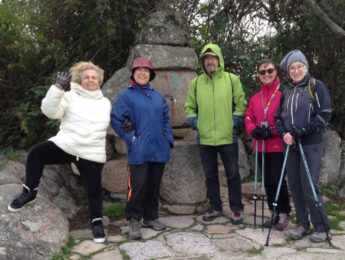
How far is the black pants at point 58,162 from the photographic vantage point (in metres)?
3.85

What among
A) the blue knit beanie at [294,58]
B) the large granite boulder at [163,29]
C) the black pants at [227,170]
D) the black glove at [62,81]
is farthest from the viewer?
the large granite boulder at [163,29]

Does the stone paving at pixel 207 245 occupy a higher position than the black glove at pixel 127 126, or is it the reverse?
the black glove at pixel 127 126

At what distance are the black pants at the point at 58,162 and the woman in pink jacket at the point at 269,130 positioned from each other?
1849mm

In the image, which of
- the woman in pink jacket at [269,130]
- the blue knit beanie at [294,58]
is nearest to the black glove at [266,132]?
the woman in pink jacket at [269,130]

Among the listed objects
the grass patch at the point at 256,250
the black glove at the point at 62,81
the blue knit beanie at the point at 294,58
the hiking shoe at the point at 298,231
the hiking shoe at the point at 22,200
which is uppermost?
the blue knit beanie at the point at 294,58

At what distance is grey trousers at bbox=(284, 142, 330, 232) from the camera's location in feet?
12.9

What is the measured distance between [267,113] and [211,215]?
147 centimetres

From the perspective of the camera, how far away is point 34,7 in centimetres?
609

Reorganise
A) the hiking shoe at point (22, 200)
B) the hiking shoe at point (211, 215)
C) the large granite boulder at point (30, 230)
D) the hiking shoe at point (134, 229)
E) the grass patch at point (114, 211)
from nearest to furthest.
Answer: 1. the large granite boulder at point (30, 230)
2. the hiking shoe at point (22, 200)
3. the hiking shoe at point (134, 229)
4. the hiking shoe at point (211, 215)
5. the grass patch at point (114, 211)

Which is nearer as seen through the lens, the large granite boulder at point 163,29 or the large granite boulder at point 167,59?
Answer: the large granite boulder at point 167,59

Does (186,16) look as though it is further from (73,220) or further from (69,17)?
(73,220)

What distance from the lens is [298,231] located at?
13.4ft

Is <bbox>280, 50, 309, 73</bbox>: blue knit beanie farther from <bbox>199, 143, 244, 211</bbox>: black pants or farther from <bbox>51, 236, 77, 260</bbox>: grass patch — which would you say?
<bbox>51, 236, 77, 260</bbox>: grass patch

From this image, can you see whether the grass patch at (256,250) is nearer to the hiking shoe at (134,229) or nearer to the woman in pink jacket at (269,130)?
the woman in pink jacket at (269,130)
